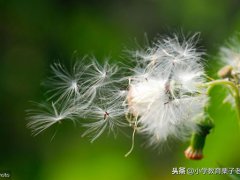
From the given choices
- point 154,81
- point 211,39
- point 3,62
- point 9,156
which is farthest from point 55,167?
point 154,81

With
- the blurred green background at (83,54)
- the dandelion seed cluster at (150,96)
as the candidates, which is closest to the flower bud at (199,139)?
the dandelion seed cluster at (150,96)

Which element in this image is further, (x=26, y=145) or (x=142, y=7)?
(x=142, y=7)

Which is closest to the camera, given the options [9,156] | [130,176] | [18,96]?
[130,176]

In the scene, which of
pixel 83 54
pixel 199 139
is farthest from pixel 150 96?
pixel 83 54

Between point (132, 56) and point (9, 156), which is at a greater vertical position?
point (9, 156)

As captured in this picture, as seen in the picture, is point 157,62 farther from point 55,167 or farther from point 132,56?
point 55,167

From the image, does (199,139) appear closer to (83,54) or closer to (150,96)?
(150,96)
